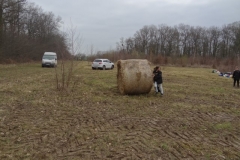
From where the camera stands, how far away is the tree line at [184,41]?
7588 centimetres

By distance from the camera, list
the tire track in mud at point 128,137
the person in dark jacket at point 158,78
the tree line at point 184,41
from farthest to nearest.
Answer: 1. the tree line at point 184,41
2. the person in dark jacket at point 158,78
3. the tire track in mud at point 128,137

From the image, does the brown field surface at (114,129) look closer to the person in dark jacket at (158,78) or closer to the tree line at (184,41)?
the person in dark jacket at (158,78)

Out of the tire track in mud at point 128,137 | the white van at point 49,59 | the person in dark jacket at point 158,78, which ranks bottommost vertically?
the tire track in mud at point 128,137

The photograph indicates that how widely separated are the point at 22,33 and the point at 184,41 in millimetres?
56937

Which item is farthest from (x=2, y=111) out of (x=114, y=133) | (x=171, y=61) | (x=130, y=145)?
(x=171, y=61)

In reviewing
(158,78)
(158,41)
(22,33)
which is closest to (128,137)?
(158,78)

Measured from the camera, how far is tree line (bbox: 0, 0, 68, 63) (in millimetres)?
30953

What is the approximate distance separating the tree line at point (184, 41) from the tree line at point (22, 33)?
92.2 feet

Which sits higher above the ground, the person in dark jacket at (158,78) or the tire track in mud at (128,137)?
the person in dark jacket at (158,78)

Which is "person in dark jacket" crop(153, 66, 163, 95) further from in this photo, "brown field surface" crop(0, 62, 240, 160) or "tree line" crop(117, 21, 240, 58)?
"tree line" crop(117, 21, 240, 58)

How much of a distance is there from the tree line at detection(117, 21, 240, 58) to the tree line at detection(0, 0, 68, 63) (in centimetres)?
2810

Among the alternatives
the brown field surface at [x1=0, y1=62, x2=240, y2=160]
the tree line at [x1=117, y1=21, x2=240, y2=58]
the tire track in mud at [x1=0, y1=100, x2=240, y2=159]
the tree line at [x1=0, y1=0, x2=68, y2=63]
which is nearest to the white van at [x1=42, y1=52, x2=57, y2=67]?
the tree line at [x1=0, y1=0, x2=68, y2=63]

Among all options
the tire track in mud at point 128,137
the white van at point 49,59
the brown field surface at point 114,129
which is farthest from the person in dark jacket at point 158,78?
the white van at point 49,59

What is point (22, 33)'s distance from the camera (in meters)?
44.1
